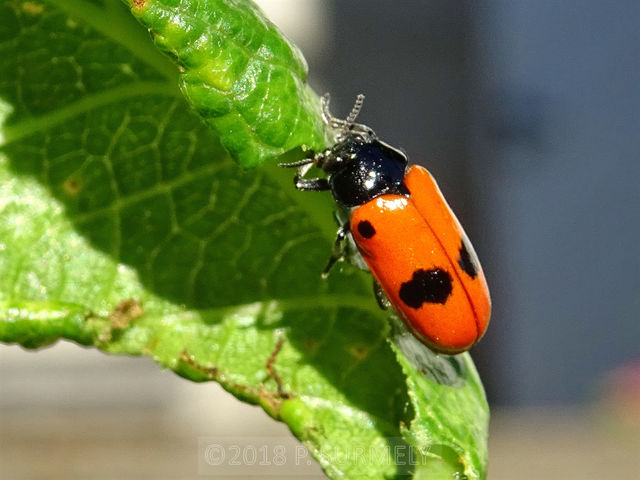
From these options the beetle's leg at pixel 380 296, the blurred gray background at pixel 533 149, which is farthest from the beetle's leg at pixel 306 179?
the blurred gray background at pixel 533 149

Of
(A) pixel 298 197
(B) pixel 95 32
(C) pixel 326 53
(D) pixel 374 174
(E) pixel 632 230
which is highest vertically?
(C) pixel 326 53

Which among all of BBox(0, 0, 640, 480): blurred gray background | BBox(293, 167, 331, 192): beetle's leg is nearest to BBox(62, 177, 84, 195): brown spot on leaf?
BBox(293, 167, 331, 192): beetle's leg

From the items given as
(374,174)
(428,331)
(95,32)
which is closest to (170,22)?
(95,32)

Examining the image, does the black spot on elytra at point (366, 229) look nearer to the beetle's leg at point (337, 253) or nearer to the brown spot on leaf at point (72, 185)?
the beetle's leg at point (337, 253)

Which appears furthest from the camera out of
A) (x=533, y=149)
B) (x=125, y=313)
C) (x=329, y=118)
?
(x=533, y=149)

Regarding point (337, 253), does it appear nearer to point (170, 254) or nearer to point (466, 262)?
point (170, 254)

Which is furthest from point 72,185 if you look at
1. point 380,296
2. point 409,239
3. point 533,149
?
point 533,149

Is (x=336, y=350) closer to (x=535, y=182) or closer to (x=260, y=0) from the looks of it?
(x=260, y=0)
